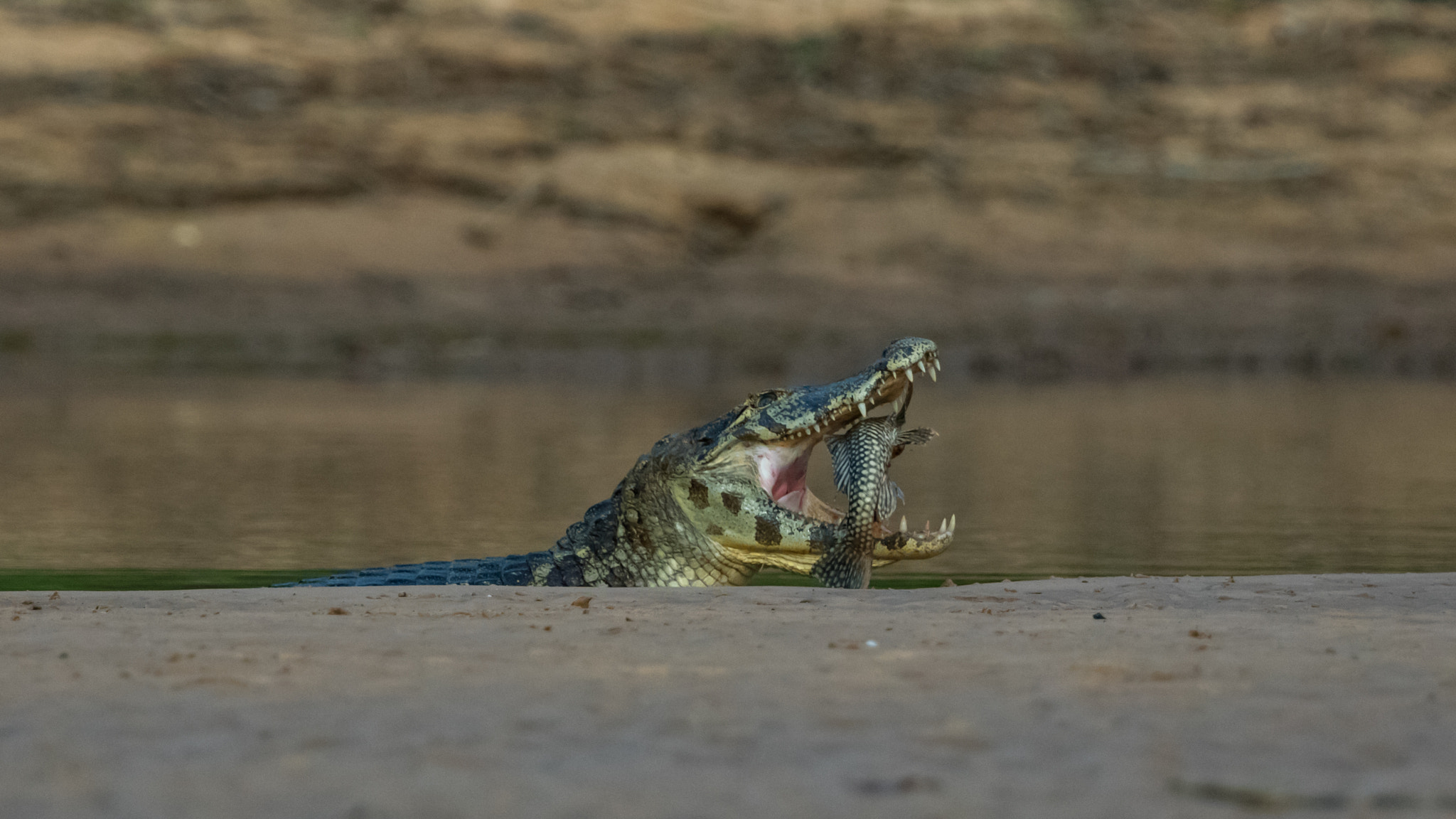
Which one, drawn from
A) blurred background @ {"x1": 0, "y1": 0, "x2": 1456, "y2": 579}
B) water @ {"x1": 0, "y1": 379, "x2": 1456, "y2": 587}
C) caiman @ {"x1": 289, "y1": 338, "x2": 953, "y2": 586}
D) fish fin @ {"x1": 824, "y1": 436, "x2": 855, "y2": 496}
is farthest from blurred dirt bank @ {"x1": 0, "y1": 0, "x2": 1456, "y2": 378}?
fish fin @ {"x1": 824, "y1": 436, "x2": 855, "y2": 496}

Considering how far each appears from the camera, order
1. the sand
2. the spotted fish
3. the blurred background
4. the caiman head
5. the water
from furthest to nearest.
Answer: the blurred background → the water → the caiman head → the spotted fish → the sand

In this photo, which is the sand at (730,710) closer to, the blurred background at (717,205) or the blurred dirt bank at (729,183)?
the blurred background at (717,205)

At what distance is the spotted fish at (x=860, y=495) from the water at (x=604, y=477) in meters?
1.16

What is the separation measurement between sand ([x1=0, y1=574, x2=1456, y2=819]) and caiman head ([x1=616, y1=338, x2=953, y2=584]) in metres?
1.62

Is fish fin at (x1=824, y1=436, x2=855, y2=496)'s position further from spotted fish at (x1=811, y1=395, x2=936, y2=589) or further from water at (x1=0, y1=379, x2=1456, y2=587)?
water at (x1=0, y1=379, x2=1456, y2=587)

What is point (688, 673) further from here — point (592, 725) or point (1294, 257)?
point (1294, 257)

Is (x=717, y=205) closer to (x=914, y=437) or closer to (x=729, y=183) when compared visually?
(x=729, y=183)

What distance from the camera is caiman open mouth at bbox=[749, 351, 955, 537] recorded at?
740 centimetres

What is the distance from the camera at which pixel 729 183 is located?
32.3 metres

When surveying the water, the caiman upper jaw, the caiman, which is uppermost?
the caiman upper jaw

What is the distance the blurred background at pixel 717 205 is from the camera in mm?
27062

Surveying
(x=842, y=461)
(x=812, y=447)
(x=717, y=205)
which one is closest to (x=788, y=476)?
(x=812, y=447)

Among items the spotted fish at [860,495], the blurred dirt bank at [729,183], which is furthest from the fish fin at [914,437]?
the blurred dirt bank at [729,183]

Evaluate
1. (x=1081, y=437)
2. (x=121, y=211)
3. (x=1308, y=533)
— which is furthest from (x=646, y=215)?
(x=1308, y=533)
